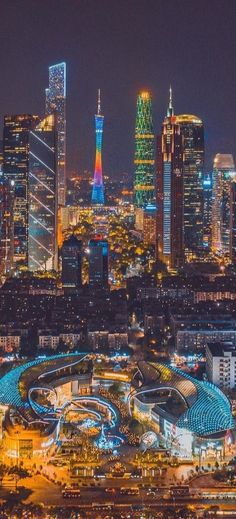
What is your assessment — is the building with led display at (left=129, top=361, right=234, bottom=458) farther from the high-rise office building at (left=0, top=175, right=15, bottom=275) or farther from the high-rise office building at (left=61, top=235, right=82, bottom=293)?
the high-rise office building at (left=0, top=175, right=15, bottom=275)

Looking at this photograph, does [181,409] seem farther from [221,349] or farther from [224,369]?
[221,349]

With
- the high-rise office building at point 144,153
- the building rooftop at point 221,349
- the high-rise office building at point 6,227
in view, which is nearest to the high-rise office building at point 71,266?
the high-rise office building at point 6,227

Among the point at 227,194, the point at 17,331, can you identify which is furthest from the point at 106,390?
the point at 227,194

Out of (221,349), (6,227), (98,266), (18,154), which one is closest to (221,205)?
(18,154)

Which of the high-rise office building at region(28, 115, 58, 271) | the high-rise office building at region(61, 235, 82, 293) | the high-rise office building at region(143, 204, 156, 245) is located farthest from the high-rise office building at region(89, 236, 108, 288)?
the high-rise office building at region(143, 204, 156, 245)

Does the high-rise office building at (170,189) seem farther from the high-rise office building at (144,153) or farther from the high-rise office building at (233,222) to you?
the high-rise office building at (144,153)

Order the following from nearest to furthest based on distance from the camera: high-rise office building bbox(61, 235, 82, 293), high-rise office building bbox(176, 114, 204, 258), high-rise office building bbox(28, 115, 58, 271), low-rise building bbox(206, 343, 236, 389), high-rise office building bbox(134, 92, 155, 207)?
1. low-rise building bbox(206, 343, 236, 389)
2. high-rise office building bbox(61, 235, 82, 293)
3. high-rise office building bbox(28, 115, 58, 271)
4. high-rise office building bbox(176, 114, 204, 258)
5. high-rise office building bbox(134, 92, 155, 207)

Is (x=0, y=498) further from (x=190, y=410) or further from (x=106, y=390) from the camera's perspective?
(x=106, y=390)
